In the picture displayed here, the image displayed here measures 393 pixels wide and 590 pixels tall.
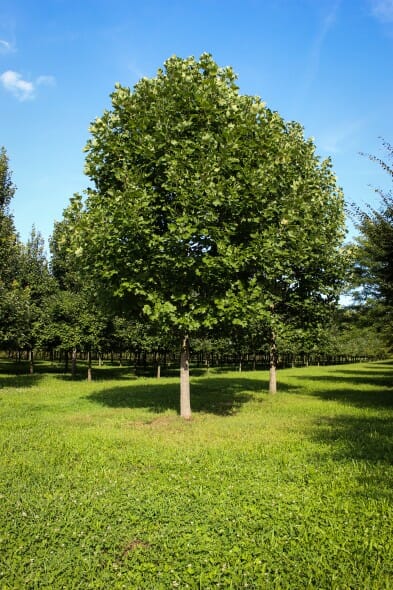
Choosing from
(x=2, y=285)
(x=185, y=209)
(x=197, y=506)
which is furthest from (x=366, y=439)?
(x=2, y=285)

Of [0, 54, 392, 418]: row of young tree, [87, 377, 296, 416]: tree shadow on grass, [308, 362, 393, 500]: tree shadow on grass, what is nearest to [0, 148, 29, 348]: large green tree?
[87, 377, 296, 416]: tree shadow on grass

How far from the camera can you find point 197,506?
23.1 ft

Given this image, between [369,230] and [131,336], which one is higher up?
[369,230]

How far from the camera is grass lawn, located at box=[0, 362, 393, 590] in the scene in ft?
17.3

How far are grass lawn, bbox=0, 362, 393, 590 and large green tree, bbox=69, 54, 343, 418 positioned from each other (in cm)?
386

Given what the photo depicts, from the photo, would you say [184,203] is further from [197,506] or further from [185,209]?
[197,506]

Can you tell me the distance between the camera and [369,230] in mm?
16094

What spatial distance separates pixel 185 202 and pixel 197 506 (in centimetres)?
836

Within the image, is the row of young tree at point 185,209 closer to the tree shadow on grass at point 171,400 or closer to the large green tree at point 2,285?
the tree shadow on grass at point 171,400

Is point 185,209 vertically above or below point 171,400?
above

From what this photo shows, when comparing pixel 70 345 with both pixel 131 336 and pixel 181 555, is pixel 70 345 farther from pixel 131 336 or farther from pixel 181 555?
pixel 181 555

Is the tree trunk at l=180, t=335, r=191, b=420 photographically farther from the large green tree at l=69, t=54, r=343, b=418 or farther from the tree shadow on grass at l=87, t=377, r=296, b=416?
the tree shadow on grass at l=87, t=377, r=296, b=416

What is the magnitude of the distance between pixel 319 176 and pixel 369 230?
24.6 ft

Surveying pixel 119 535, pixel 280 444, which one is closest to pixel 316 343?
pixel 280 444
